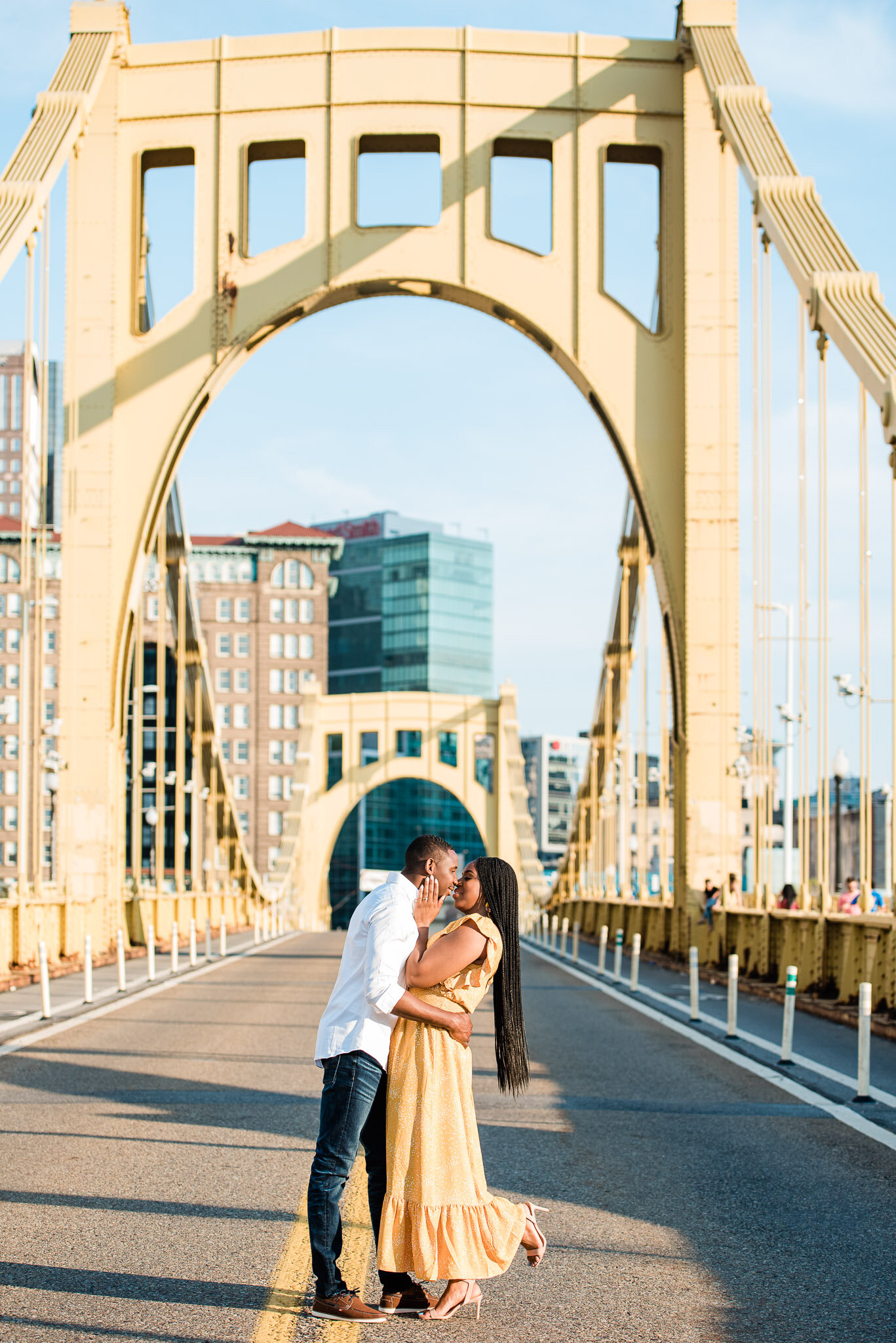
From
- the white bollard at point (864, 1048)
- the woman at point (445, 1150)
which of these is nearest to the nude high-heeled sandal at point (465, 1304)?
the woman at point (445, 1150)

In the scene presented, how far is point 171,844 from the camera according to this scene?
10862 cm

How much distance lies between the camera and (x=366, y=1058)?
5.53 meters

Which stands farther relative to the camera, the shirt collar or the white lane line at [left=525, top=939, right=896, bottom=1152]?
the white lane line at [left=525, top=939, right=896, bottom=1152]

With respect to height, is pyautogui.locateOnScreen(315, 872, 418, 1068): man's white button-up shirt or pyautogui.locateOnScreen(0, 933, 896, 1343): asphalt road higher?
pyautogui.locateOnScreen(315, 872, 418, 1068): man's white button-up shirt

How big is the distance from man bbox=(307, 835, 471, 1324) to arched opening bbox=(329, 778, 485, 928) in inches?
5242

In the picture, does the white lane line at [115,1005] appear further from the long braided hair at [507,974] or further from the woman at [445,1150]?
the woman at [445,1150]

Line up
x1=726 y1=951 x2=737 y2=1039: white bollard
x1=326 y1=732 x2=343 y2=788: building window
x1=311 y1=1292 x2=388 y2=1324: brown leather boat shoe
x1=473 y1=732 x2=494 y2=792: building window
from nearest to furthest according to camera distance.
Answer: x1=311 y1=1292 x2=388 y2=1324: brown leather boat shoe, x1=726 y1=951 x2=737 y2=1039: white bollard, x1=326 y1=732 x2=343 y2=788: building window, x1=473 y1=732 x2=494 y2=792: building window

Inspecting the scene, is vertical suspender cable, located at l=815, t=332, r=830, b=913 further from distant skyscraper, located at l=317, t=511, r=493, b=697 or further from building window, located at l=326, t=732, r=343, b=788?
distant skyscraper, located at l=317, t=511, r=493, b=697

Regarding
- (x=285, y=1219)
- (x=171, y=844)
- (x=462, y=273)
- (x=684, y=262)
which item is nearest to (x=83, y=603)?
(x=462, y=273)

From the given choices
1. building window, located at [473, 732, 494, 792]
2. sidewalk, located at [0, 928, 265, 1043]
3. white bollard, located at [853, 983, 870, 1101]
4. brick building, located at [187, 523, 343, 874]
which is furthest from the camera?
brick building, located at [187, 523, 343, 874]

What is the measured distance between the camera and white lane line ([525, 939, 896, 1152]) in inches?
370

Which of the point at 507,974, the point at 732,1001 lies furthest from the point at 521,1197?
the point at 732,1001

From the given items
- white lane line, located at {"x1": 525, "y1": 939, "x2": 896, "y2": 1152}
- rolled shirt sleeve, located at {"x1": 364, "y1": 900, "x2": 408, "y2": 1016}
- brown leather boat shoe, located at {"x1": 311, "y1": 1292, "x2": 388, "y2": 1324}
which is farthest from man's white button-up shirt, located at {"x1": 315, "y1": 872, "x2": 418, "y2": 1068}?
white lane line, located at {"x1": 525, "y1": 939, "x2": 896, "y2": 1152}

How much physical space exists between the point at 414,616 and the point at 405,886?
500ft
